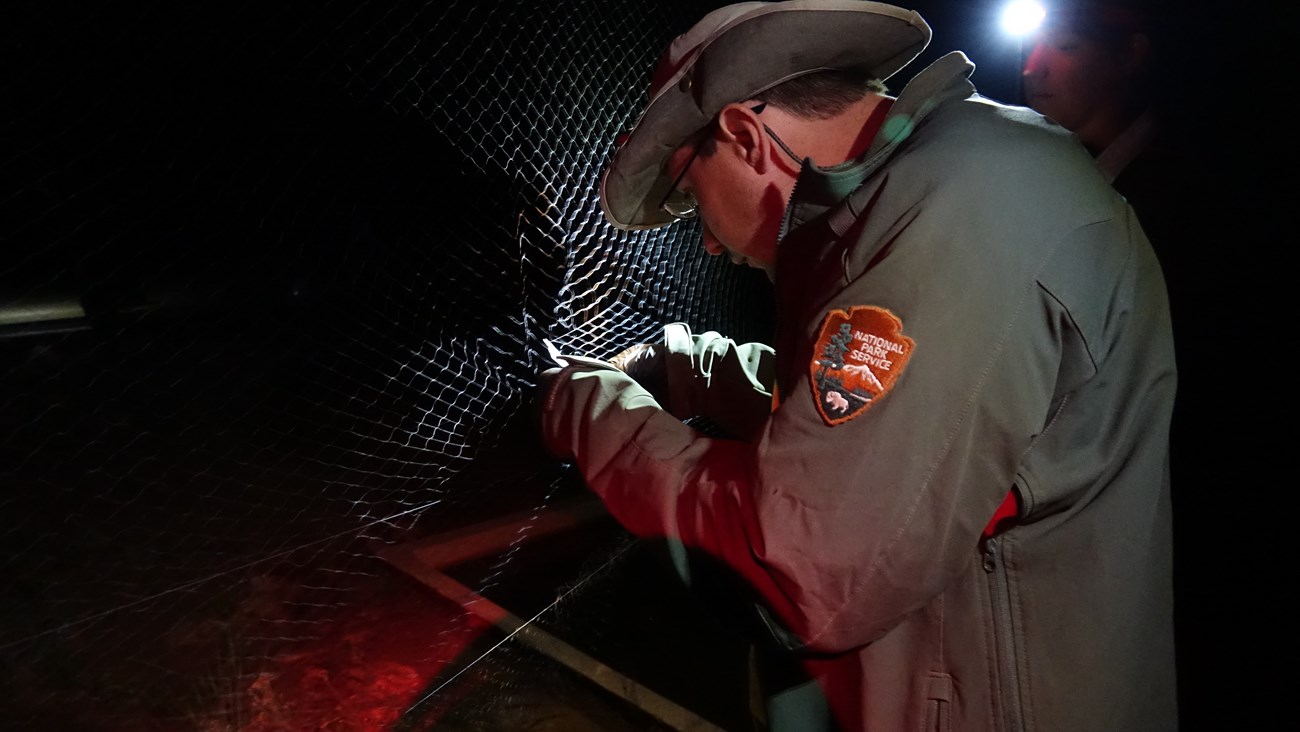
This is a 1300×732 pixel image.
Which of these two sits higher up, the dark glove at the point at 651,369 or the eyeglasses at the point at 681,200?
the eyeglasses at the point at 681,200

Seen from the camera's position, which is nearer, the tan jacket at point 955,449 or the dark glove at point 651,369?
the tan jacket at point 955,449

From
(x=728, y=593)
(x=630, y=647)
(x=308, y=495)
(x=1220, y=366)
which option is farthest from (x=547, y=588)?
(x=1220, y=366)

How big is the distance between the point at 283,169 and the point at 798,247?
201 inches

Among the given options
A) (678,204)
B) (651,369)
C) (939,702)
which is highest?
(678,204)

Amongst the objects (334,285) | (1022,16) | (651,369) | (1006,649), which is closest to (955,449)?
(1006,649)

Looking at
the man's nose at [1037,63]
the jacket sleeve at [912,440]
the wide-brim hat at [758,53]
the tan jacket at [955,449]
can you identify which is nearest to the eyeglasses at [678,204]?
the wide-brim hat at [758,53]

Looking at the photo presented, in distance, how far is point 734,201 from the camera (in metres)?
1.17

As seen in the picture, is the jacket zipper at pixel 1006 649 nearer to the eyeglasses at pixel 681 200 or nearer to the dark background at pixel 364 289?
the eyeglasses at pixel 681 200

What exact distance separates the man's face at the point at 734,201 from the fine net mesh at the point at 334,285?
0.64 metres

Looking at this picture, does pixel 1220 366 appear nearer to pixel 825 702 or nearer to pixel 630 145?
pixel 825 702

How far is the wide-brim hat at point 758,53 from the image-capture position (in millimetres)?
1051

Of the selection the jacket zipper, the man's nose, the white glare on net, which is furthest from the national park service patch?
the white glare on net

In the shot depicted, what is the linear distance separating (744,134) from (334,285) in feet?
17.9

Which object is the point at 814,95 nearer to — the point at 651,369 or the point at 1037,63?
the point at 651,369
